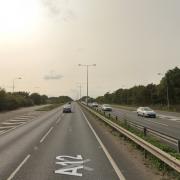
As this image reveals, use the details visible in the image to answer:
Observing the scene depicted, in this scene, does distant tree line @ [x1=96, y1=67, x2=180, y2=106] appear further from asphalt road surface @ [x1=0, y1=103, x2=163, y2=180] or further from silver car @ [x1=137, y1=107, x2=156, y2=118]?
asphalt road surface @ [x1=0, y1=103, x2=163, y2=180]

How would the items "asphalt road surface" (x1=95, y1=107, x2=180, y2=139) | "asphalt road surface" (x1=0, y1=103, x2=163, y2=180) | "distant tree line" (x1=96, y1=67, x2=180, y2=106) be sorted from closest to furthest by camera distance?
"asphalt road surface" (x1=0, y1=103, x2=163, y2=180) < "asphalt road surface" (x1=95, y1=107, x2=180, y2=139) < "distant tree line" (x1=96, y1=67, x2=180, y2=106)

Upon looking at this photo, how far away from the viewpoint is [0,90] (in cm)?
8775

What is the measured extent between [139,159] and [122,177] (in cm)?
333

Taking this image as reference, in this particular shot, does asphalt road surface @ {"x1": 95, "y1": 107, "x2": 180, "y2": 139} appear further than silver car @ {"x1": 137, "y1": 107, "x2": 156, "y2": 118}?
No

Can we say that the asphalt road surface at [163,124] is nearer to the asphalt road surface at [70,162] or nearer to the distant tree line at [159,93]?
the asphalt road surface at [70,162]

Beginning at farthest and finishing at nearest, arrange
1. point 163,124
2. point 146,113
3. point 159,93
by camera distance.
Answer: point 159,93, point 146,113, point 163,124

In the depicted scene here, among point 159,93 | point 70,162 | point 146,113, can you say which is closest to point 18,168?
point 70,162

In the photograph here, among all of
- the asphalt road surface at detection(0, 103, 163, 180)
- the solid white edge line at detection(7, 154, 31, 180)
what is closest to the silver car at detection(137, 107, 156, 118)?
the asphalt road surface at detection(0, 103, 163, 180)

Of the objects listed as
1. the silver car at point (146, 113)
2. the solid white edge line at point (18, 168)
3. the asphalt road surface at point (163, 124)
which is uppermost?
the silver car at point (146, 113)

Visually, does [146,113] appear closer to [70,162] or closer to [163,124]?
[163,124]

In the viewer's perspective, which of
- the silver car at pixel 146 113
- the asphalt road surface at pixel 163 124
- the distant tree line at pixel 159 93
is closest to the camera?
the asphalt road surface at pixel 163 124

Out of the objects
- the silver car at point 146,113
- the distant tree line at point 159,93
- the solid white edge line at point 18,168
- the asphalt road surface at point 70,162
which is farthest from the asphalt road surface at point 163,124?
the distant tree line at point 159,93

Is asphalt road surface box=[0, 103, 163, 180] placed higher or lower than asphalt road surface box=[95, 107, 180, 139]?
lower

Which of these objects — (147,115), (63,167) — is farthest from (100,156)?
(147,115)
